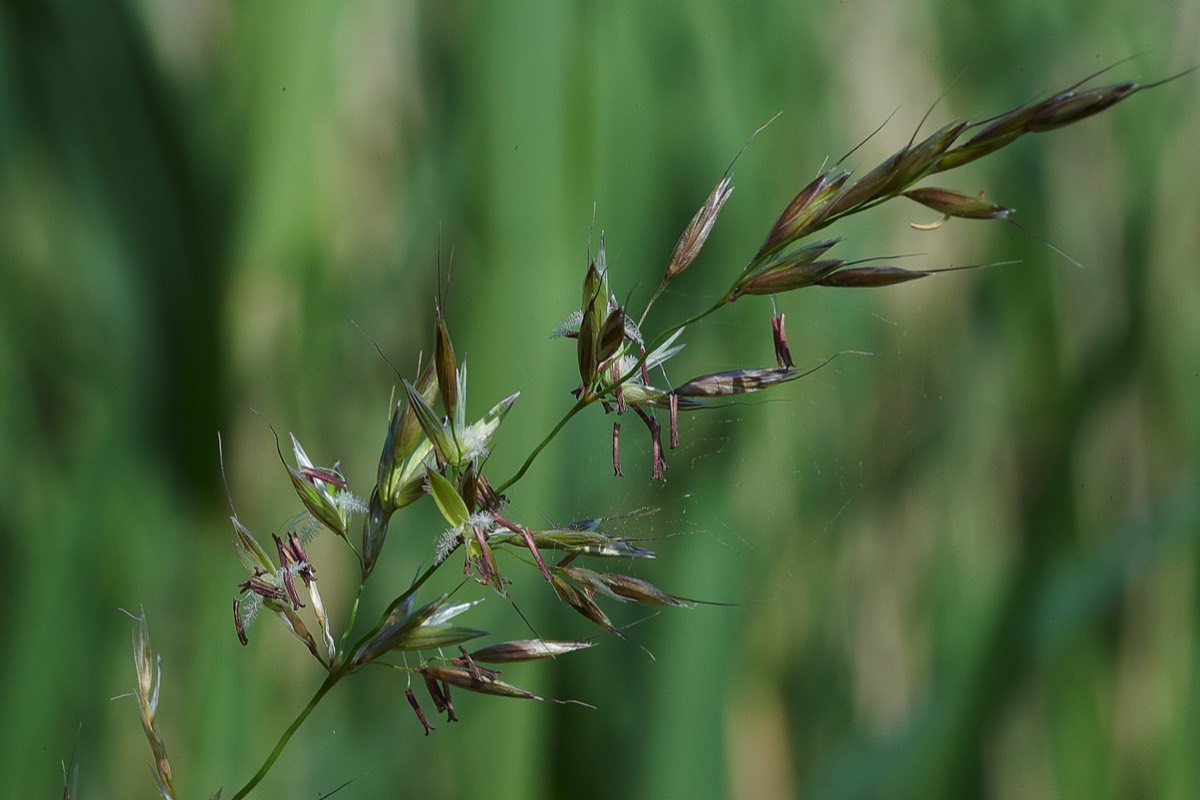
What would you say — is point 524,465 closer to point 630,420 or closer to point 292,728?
point 292,728

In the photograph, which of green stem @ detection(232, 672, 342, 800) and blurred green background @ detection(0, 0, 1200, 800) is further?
blurred green background @ detection(0, 0, 1200, 800)

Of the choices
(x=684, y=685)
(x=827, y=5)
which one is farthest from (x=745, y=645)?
(x=827, y=5)

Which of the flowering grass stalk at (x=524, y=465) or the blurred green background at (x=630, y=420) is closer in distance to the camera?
the flowering grass stalk at (x=524, y=465)

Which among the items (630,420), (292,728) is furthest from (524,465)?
(630,420)

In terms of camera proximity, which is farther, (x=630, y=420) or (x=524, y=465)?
(x=630, y=420)

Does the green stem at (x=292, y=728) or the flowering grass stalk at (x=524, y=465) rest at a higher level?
the flowering grass stalk at (x=524, y=465)

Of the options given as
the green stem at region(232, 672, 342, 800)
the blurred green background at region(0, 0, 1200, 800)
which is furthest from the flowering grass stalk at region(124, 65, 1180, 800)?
the blurred green background at region(0, 0, 1200, 800)

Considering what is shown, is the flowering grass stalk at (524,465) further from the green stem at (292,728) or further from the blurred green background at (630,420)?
the blurred green background at (630,420)

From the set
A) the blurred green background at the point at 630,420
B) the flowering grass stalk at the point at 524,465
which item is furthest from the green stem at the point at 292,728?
the blurred green background at the point at 630,420

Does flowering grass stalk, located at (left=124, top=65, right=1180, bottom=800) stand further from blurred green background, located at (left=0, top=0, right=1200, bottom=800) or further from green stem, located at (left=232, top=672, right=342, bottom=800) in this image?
blurred green background, located at (left=0, top=0, right=1200, bottom=800)
